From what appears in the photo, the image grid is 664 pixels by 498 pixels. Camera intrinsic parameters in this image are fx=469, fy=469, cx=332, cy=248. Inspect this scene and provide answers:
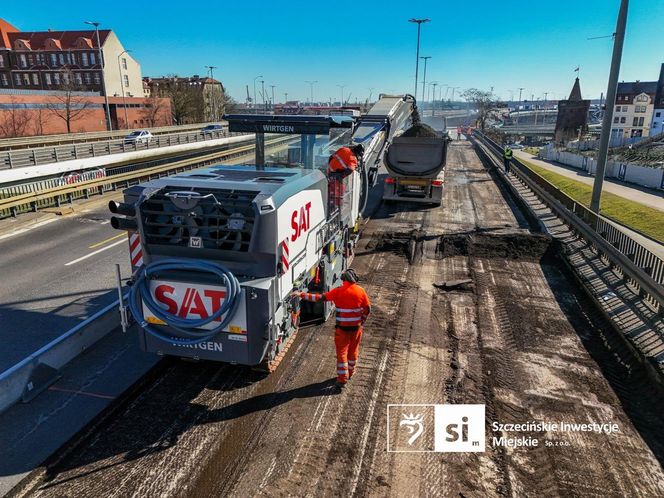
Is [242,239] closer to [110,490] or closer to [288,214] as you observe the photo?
[288,214]

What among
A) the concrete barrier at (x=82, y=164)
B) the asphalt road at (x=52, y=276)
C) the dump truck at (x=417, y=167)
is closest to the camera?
the asphalt road at (x=52, y=276)

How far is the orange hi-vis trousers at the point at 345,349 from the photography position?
5980mm

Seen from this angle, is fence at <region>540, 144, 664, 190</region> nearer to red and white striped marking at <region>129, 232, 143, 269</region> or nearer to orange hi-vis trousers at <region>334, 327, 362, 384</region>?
orange hi-vis trousers at <region>334, 327, 362, 384</region>

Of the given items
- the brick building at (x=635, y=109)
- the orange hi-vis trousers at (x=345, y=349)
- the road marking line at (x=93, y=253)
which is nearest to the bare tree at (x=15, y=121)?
the road marking line at (x=93, y=253)

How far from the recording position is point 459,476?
→ 4562 mm

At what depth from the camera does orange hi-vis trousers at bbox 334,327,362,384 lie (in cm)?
598

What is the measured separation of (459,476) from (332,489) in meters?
1.25

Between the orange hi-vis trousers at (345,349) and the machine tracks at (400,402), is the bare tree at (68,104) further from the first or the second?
the orange hi-vis trousers at (345,349)

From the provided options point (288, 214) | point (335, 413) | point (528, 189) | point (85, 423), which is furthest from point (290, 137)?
point (528, 189)

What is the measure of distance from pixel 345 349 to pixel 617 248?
307 inches

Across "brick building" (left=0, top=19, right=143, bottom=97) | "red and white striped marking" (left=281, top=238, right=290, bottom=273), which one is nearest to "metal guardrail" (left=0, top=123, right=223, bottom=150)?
"red and white striped marking" (left=281, top=238, right=290, bottom=273)

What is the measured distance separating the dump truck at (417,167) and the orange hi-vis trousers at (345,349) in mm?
11239

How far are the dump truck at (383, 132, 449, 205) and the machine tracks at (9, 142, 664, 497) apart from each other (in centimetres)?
793

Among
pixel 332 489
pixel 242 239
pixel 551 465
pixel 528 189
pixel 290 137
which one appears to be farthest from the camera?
pixel 528 189
